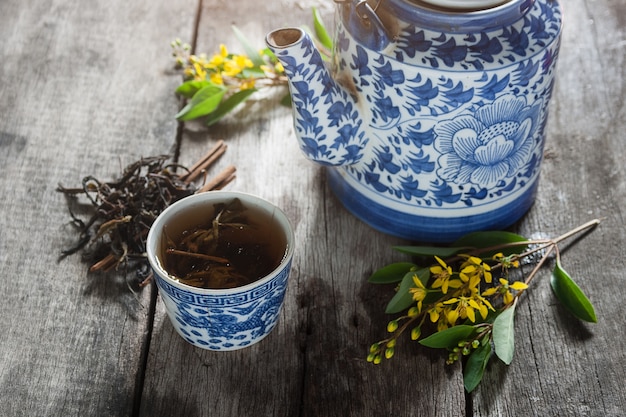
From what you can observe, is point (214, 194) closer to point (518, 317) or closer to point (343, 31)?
point (343, 31)

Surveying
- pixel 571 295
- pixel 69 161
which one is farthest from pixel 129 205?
pixel 571 295

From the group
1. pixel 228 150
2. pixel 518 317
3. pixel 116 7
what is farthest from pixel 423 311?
pixel 116 7

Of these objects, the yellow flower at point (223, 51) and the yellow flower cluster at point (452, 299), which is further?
the yellow flower at point (223, 51)

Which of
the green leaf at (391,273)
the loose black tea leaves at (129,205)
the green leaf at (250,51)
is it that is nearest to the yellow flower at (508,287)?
the green leaf at (391,273)

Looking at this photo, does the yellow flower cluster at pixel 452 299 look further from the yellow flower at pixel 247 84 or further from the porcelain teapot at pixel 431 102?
the yellow flower at pixel 247 84

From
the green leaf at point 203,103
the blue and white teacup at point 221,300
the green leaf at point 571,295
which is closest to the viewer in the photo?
the blue and white teacup at point 221,300

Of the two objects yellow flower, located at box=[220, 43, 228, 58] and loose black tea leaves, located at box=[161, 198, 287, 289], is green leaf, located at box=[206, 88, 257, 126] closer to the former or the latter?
yellow flower, located at box=[220, 43, 228, 58]

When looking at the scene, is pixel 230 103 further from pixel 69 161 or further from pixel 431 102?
pixel 431 102

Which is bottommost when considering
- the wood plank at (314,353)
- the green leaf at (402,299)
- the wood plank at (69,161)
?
the wood plank at (69,161)

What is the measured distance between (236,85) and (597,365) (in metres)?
0.61

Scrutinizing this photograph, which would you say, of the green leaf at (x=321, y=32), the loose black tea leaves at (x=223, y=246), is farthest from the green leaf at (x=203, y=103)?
the loose black tea leaves at (x=223, y=246)

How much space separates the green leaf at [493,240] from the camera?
96cm

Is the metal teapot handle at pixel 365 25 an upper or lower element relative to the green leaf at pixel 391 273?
upper

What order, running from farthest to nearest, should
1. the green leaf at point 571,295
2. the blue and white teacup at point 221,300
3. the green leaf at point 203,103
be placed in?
the green leaf at point 203,103
the green leaf at point 571,295
the blue and white teacup at point 221,300
